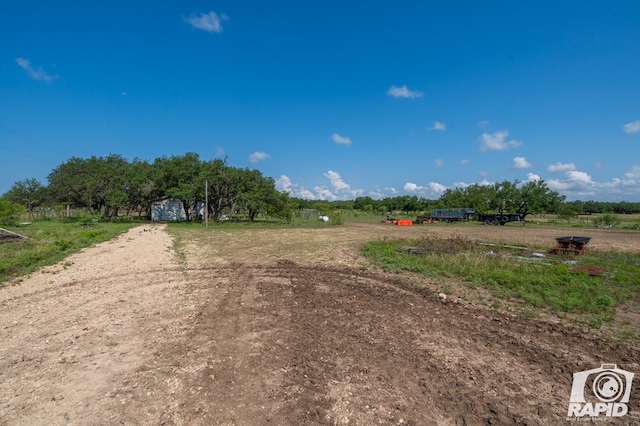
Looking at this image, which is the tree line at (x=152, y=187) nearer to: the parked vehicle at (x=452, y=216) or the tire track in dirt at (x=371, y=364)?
the parked vehicle at (x=452, y=216)

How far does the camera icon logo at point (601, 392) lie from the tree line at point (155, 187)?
3220cm

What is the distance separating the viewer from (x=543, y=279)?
26.3ft

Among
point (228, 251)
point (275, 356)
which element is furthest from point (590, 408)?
point (228, 251)

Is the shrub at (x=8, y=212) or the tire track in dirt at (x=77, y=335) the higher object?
the shrub at (x=8, y=212)

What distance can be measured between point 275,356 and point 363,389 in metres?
1.33

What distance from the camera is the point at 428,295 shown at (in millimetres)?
7172

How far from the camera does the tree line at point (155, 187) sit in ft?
108

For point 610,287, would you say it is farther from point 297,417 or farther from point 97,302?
point 97,302

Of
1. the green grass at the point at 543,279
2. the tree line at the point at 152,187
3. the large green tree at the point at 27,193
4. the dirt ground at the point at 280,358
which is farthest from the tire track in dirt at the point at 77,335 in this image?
the large green tree at the point at 27,193

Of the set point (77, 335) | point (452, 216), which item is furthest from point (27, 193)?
point (452, 216)

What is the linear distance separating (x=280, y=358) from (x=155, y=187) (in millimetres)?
36525

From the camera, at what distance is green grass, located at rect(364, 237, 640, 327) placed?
20.8 ft

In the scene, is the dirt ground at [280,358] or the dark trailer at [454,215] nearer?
the dirt ground at [280,358]

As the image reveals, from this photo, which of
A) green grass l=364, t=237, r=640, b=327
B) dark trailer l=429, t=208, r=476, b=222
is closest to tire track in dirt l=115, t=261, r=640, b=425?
green grass l=364, t=237, r=640, b=327
